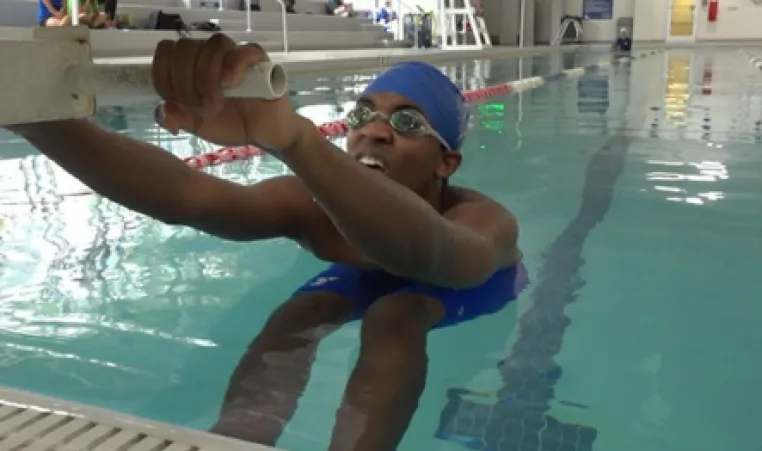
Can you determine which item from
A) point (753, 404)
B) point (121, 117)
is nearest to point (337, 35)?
point (121, 117)

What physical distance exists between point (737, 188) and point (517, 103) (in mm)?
3673

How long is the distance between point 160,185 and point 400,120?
0.54m

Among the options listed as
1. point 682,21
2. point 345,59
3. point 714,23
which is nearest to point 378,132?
point 345,59

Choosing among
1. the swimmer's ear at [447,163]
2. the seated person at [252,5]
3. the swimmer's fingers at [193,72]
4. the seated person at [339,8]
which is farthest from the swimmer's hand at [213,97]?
the seated person at [339,8]

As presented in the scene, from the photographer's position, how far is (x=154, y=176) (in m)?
1.33

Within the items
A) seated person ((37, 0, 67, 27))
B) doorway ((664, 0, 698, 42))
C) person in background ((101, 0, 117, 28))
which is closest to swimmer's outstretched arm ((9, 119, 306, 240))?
seated person ((37, 0, 67, 27))

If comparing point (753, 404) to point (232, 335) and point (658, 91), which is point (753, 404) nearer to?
point (232, 335)

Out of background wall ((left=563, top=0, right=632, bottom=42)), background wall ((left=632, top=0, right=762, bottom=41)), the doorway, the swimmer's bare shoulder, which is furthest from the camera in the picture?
background wall ((left=563, top=0, right=632, bottom=42))

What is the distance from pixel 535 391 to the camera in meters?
1.67

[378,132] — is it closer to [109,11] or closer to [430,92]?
[430,92]

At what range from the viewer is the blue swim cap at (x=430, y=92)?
5.61 ft

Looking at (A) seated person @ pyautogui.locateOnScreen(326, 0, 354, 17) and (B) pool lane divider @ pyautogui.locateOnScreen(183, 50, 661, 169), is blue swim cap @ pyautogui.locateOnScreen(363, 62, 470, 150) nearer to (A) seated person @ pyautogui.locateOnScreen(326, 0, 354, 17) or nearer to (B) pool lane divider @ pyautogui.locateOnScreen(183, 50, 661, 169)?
(B) pool lane divider @ pyautogui.locateOnScreen(183, 50, 661, 169)

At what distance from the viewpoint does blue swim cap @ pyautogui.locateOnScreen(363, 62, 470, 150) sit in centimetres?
171

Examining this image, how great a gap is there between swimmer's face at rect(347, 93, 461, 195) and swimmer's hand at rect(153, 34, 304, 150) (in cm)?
73
